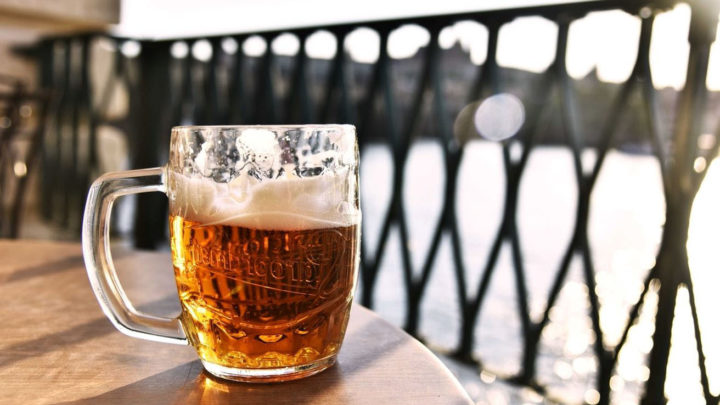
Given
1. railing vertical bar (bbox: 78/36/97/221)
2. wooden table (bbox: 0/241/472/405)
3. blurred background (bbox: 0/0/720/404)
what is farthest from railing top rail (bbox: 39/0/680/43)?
railing vertical bar (bbox: 78/36/97/221)

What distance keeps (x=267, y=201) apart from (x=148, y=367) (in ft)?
0.42

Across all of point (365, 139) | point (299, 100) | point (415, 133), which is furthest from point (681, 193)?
point (299, 100)

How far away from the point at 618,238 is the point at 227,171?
476 cm

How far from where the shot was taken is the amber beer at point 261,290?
0.39m

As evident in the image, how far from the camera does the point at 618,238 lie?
472cm

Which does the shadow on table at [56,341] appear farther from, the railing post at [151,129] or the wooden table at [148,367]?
the railing post at [151,129]

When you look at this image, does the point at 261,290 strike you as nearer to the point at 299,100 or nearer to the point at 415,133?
the point at 415,133

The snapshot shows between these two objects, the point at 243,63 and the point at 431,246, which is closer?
the point at 431,246

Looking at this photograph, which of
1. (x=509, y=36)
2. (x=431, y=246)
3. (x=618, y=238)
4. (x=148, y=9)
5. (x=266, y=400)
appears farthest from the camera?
(x=148, y=9)

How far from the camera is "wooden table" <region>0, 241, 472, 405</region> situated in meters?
0.37

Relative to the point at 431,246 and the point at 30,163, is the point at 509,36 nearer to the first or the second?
the point at 431,246

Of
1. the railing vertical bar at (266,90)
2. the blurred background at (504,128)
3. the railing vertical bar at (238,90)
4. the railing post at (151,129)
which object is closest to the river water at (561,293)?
the blurred background at (504,128)

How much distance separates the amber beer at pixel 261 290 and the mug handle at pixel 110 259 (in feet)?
0.07

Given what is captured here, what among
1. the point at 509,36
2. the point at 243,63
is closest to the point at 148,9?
the point at 243,63
